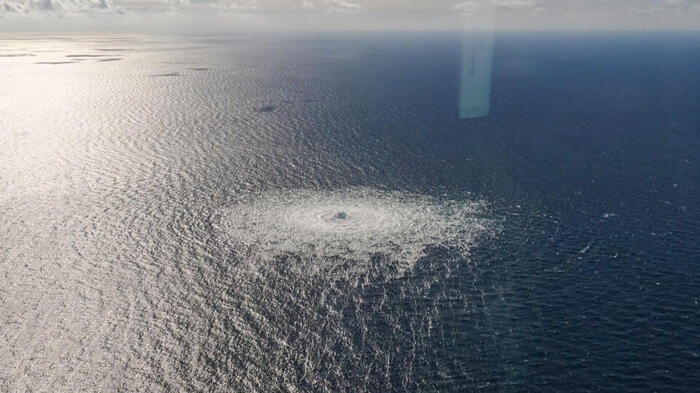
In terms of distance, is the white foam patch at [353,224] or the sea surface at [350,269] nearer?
the sea surface at [350,269]

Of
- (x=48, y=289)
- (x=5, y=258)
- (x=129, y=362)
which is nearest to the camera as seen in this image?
(x=129, y=362)

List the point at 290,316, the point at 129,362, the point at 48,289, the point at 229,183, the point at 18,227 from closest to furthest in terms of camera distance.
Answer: the point at 129,362 < the point at 290,316 < the point at 48,289 < the point at 18,227 < the point at 229,183

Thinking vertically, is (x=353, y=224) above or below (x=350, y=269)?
above

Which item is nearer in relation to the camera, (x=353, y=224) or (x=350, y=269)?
(x=350, y=269)

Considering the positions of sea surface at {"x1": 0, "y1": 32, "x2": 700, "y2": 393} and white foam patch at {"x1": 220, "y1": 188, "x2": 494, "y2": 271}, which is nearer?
sea surface at {"x1": 0, "y1": 32, "x2": 700, "y2": 393}

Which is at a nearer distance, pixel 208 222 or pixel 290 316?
pixel 290 316

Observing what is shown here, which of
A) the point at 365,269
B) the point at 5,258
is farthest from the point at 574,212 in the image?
the point at 5,258

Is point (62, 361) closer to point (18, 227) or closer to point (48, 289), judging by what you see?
point (48, 289)

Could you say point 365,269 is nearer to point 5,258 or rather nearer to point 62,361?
point 62,361
